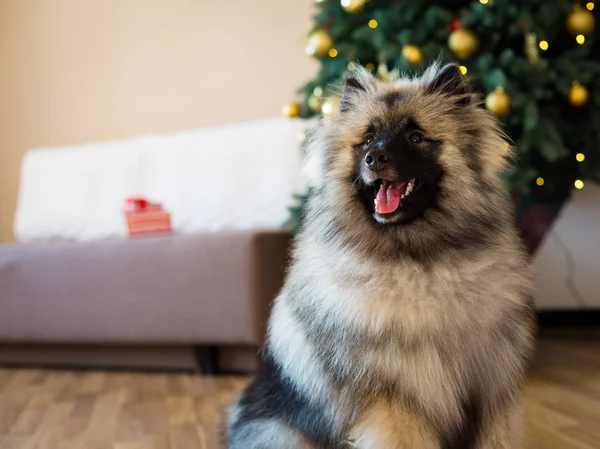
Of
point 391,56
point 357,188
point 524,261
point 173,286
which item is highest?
point 391,56

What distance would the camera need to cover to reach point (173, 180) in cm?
409

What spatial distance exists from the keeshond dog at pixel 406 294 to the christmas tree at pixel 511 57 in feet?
3.09

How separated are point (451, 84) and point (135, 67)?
3.54 metres

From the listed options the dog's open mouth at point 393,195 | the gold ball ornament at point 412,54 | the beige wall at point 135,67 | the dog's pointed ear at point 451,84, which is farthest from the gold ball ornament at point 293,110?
the dog's open mouth at point 393,195

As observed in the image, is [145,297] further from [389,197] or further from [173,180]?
[389,197]

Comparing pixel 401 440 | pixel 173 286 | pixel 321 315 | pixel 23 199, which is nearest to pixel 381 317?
pixel 321 315

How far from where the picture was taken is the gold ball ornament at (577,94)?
2.58 meters

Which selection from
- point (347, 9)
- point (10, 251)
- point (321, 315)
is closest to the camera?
point (321, 315)

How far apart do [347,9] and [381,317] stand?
6.07ft

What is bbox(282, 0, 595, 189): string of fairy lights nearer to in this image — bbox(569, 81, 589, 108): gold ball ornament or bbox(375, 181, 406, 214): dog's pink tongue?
bbox(569, 81, 589, 108): gold ball ornament

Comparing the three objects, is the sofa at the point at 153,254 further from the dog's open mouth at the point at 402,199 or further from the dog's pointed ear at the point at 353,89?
the dog's open mouth at the point at 402,199

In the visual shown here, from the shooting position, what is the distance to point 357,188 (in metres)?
1.54

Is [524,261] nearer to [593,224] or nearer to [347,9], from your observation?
[347,9]

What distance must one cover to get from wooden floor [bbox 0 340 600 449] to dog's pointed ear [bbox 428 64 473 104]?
105 centimetres
